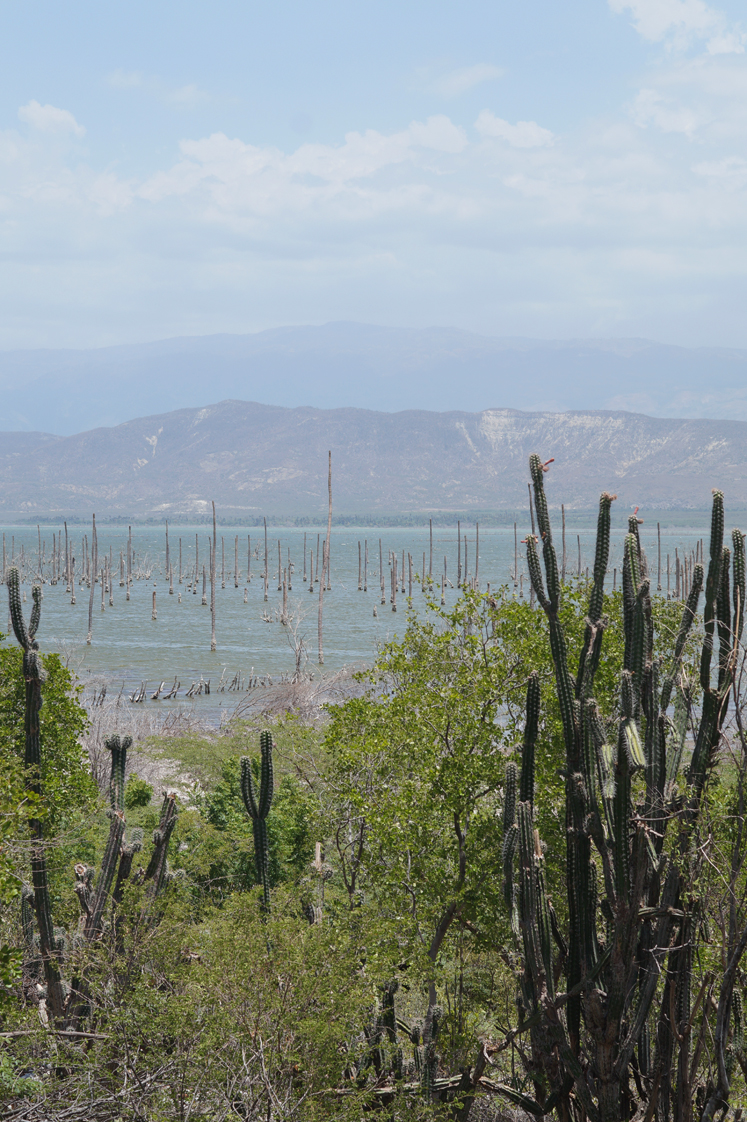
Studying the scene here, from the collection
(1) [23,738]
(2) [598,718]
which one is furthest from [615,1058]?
(1) [23,738]

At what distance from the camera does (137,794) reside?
24844 millimetres

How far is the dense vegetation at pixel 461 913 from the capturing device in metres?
9.47

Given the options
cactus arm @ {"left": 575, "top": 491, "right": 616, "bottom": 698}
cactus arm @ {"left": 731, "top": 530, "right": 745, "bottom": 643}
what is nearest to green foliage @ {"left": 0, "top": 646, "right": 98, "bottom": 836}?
cactus arm @ {"left": 575, "top": 491, "right": 616, "bottom": 698}

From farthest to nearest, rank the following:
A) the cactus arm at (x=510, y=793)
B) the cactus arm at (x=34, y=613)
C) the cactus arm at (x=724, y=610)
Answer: the cactus arm at (x=34, y=613), the cactus arm at (x=510, y=793), the cactus arm at (x=724, y=610)

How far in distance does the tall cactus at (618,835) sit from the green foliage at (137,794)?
16445mm

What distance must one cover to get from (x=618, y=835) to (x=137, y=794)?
1809cm

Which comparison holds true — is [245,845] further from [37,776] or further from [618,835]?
[618,835]

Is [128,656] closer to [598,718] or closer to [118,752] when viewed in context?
[118,752]

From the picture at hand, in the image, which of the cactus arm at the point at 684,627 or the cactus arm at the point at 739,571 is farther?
the cactus arm at the point at 684,627

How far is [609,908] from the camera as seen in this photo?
1026cm

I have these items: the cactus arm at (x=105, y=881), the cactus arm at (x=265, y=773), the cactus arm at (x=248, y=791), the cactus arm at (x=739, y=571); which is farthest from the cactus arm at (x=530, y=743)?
the cactus arm at (x=105, y=881)

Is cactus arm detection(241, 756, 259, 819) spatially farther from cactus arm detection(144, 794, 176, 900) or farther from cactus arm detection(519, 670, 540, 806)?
cactus arm detection(519, 670, 540, 806)

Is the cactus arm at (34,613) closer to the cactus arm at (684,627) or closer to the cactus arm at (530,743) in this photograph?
the cactus arm at (530,743)

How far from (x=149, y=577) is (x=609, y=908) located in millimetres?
110020
